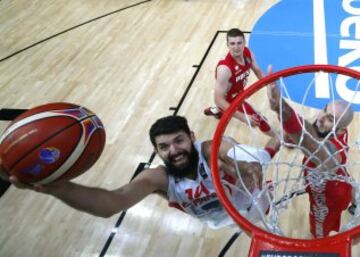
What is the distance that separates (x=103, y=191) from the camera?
2.22 metres

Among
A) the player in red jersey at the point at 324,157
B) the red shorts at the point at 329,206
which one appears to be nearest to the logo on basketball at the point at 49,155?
the player in red jersey at the point at 324,157

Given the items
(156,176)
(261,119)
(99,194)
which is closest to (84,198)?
(99,194)

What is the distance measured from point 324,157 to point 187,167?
779 millimetres

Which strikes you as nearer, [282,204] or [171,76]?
[282,204]

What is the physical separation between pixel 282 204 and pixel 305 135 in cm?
65

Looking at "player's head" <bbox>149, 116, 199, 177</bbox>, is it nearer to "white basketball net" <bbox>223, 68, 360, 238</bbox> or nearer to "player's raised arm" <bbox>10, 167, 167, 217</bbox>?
"player's raised arm" <bbox>10, 167, 167, 217</bbox>

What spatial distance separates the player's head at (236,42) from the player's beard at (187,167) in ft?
6.18

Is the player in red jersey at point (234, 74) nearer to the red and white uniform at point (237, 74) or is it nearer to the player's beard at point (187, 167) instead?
the red and white uniform at point (237, 74)

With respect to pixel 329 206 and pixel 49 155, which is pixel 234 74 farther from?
pixel 49 155

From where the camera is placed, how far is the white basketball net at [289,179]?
253 centimetres

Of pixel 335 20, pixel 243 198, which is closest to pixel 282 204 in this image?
pixel 243 198

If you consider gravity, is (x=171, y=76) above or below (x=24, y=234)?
above

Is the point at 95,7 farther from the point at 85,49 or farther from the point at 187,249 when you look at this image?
the point at 187,249

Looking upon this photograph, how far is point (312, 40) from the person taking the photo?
5.95m
